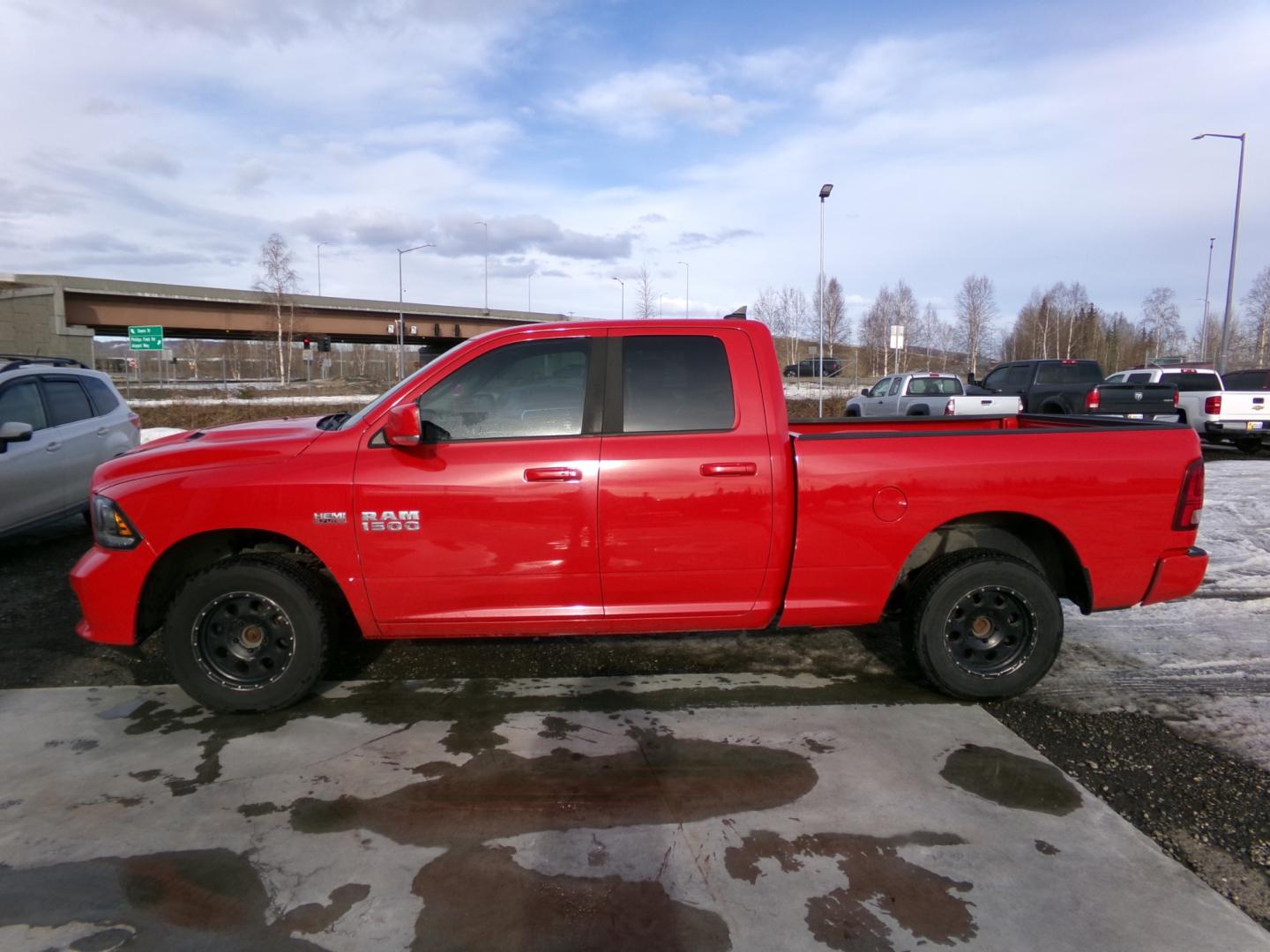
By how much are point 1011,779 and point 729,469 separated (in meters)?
1.83

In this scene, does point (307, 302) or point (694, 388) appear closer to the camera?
point (694, 388)

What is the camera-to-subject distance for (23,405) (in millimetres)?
7109

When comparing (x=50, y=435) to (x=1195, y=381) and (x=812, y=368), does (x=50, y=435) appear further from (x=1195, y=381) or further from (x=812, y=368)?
(x=812, y=368)

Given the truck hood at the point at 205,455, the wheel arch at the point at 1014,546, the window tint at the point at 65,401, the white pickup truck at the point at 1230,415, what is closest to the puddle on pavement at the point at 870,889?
the wheel arch at the point at 1014,546

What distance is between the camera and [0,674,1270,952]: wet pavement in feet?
7.89

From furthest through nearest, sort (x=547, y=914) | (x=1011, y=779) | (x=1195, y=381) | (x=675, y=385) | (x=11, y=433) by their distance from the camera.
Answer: (x=1195, y=381) → (x=11, y=433) → (x=675, y=385) → (x=1011, y=779) → (x=547, y=914)

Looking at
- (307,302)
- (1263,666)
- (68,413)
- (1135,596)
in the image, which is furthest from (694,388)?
(307,302)

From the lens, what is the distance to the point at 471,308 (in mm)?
66375

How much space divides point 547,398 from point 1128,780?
10.4 ft

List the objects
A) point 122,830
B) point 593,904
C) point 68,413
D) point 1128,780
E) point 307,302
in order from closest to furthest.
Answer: point 593,904, point 122,830, point 1128,780, point 68,413, point 307,302

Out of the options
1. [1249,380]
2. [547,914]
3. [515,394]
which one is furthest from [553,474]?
[1249,380]

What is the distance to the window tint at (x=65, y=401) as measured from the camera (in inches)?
295

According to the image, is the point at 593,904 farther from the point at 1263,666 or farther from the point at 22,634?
the point at 22,634

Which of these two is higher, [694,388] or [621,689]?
[694,388]
